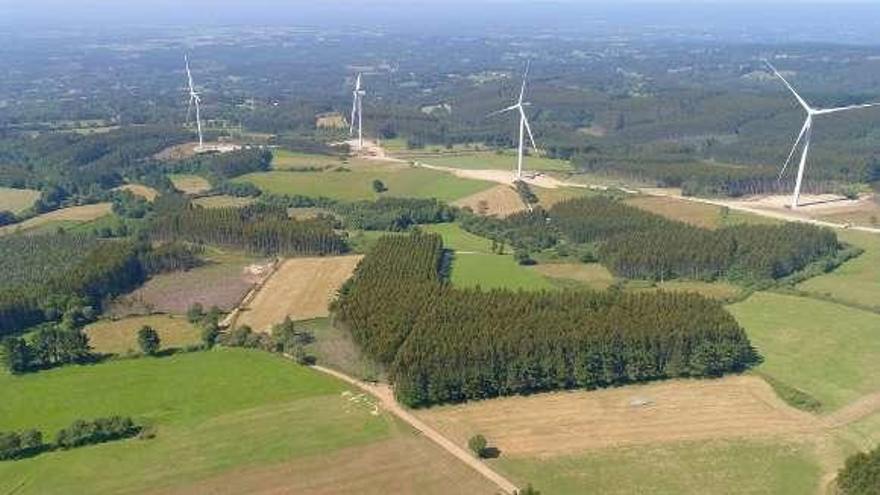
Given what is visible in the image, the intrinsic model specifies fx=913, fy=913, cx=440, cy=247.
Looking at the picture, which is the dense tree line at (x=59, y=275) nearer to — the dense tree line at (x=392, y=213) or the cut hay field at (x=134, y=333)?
the cut hay field at (x=134, y=333)

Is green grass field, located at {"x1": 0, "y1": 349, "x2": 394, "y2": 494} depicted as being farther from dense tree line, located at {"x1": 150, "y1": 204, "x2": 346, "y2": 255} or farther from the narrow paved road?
dense tree line, located at {"x1": 150, "y1": 204, "x2": 346, "y2": 255}

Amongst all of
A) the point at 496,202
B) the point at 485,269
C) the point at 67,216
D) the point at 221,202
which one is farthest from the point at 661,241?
the point at 67,216

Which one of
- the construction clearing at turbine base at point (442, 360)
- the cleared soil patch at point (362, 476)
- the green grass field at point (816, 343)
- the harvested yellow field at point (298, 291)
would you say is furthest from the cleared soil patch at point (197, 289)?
the green grass field at point (816, 343)

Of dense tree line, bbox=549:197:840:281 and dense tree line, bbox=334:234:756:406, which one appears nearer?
dense tree line, bbox=334:234:756:406

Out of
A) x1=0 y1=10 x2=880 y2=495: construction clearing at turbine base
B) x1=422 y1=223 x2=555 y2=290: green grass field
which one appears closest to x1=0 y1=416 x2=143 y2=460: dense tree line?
x1=0 y1=10 x2=880 y2=495: construction clearing at turbine base

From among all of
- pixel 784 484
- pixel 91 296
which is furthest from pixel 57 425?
pixel 784 484

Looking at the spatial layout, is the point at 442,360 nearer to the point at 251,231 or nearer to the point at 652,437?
the point at 652,437
